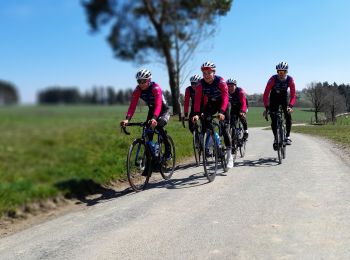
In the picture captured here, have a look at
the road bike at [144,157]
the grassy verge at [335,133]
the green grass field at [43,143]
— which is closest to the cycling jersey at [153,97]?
the road bike at [144,157]

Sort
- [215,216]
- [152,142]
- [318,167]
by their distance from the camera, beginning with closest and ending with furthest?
[215,216] < [152,142] < [318,167]

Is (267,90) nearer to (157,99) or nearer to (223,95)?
(223,95)

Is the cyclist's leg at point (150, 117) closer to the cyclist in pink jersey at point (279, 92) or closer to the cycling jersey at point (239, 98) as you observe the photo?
the cyclist in pink jersey at point (279, 92)

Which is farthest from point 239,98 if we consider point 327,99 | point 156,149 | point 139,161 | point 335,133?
point 327,99

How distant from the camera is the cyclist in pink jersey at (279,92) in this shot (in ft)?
34.9

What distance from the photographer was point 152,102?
8.12 metres

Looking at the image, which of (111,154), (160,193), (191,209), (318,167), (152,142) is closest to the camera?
(191,209)

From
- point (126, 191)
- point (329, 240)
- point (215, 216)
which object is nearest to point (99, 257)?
point (215, 216)

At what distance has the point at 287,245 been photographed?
453cm

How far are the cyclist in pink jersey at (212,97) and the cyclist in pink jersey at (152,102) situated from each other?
2.26ft

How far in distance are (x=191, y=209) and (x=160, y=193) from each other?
1.25 meters

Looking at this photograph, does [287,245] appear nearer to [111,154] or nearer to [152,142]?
[152,142]

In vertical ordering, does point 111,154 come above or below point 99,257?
above

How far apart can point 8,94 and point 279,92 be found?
9024 millimetres
